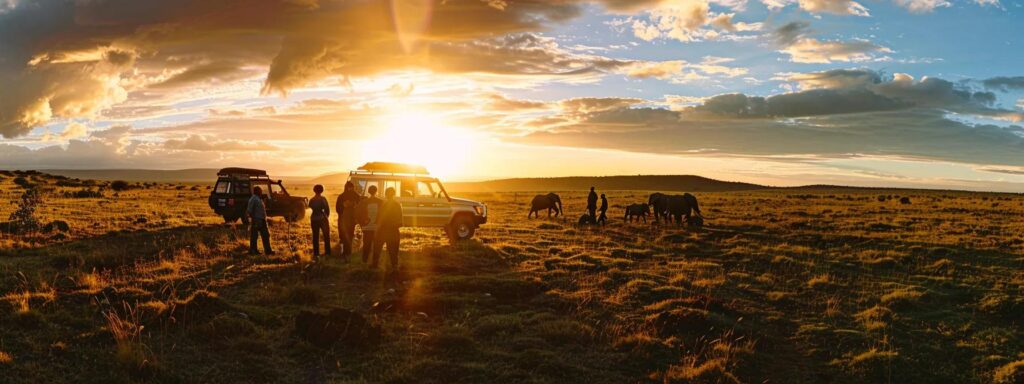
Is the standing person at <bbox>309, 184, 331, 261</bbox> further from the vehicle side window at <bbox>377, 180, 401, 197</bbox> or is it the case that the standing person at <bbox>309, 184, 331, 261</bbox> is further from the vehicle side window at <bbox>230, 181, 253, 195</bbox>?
the vehicle side window at <bbox>230, 181, 253, 195</bbox>

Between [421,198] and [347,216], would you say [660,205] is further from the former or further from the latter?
[347,216]

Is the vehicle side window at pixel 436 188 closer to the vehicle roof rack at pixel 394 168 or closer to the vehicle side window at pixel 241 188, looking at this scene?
the vehicle roof rack at pixel 394 168

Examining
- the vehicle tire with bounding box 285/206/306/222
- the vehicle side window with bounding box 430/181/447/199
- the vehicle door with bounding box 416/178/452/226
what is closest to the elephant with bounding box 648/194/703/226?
the vehicle side window with bounding box 430/181/447/199

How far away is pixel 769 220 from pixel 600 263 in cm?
2173

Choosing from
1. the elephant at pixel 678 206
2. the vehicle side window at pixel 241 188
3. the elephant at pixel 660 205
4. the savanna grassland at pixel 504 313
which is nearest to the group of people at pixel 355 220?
the savanna grassland at pixel 504 313

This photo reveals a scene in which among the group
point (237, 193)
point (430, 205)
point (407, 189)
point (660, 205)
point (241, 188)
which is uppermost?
point (407, 189)

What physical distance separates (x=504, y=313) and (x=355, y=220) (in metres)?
7.05

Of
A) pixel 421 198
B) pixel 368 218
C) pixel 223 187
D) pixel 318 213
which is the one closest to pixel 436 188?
pixel 421 198

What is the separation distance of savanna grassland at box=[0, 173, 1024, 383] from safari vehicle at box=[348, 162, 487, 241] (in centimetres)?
82

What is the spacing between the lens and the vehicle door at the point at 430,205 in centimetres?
1983

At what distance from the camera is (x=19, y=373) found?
713 centimetres

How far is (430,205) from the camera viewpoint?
1986 cm

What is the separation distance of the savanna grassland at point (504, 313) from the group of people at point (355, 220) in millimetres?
648

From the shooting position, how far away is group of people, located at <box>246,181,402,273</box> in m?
13.9
